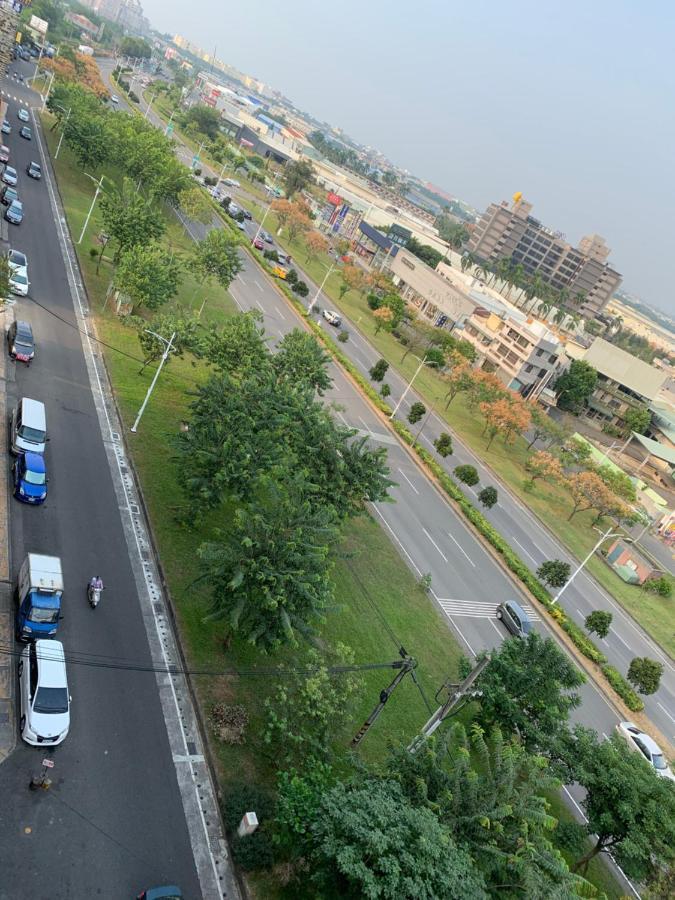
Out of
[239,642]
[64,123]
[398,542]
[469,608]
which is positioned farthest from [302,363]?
[64,123]

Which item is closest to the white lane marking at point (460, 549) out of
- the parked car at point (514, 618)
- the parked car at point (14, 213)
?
the parked car at point (514, 618)

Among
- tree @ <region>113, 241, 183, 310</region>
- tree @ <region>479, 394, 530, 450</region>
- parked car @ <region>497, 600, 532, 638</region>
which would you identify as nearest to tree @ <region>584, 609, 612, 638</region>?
parked car @ <region>497, 600, 532, 638</region>

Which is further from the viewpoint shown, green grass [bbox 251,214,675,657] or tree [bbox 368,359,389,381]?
tree [bbox 368,359,389,381]

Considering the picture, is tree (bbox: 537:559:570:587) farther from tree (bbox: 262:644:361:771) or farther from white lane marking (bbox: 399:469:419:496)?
tree (bbox: 262:644:361:771)

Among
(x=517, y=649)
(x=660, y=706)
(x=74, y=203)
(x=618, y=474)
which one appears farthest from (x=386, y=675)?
(x=74, y=203)

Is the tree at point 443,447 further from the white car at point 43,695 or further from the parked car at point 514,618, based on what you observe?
the white car at point 43,695

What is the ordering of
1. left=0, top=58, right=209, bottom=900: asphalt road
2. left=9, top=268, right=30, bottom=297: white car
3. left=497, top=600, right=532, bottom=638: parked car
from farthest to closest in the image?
left=9, top=268, right=30, bottom=297: white car, left=497, top=600, right=532, bottom=638: parked car, left=0, top=58, right=209, bottom=900: asphalt road
